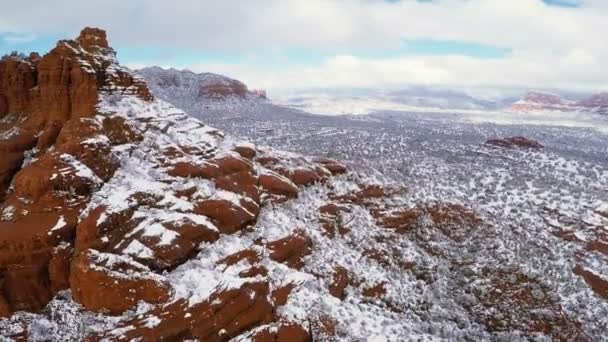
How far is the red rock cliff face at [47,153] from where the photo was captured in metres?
16.5

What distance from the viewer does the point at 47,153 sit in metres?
19.2

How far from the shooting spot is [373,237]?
24312 millimetres

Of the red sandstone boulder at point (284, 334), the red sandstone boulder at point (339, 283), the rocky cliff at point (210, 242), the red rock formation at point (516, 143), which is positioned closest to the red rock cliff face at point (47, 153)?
the rocky cliff at point (210, 242)

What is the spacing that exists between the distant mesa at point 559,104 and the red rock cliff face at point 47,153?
6657 inches

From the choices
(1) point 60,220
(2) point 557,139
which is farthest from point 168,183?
(2) point 557,139

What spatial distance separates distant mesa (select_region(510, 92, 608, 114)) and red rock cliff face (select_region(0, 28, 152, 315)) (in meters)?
169

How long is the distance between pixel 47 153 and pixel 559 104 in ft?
693

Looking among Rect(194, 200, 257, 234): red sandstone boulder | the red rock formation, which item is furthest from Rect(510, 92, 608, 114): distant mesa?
Rect(194, 200, 257, 234): red sandstone boulder

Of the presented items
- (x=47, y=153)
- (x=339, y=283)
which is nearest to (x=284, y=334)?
(x=339, y=283)

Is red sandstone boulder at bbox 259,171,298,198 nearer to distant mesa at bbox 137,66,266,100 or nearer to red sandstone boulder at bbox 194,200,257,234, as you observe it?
red sandstone boulder at bbox 194,200,257,234

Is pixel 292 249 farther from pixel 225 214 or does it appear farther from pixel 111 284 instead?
pixel 111 284

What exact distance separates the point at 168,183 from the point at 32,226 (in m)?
5.64

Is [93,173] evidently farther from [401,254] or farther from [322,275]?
[401,254]

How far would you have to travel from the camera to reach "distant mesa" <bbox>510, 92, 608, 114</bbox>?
541 feet
